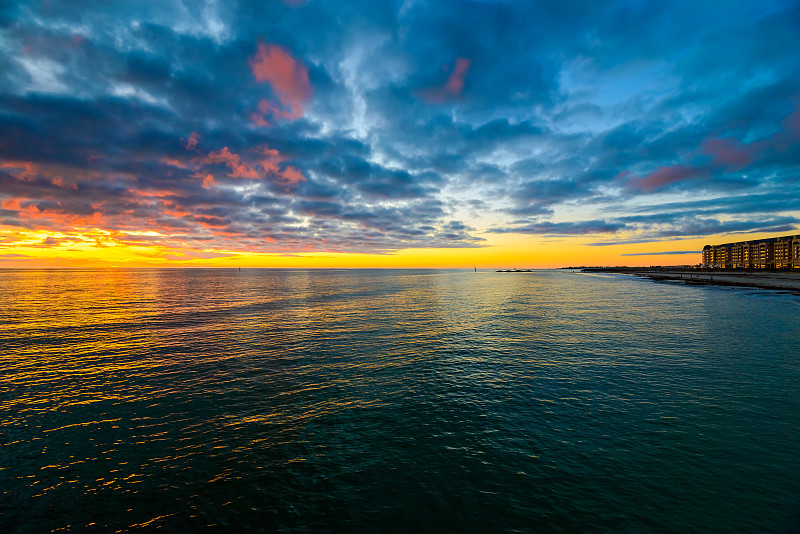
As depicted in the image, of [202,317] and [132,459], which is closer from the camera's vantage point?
[132,459]

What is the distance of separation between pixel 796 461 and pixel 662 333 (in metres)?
32.0

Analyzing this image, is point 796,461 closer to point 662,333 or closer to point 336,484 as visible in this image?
point 336,484

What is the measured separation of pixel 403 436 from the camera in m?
18.1

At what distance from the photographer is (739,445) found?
16453 mm

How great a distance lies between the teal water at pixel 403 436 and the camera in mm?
12703

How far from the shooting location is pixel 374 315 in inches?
2446

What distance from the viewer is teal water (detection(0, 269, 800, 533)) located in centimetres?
1270

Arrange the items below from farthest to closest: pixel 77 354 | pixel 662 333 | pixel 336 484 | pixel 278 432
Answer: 1. pixel 662 333
2. pixel 77 354
3. pixel 278 432
4. pixel 336 484

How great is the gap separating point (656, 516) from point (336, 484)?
38.8 feet

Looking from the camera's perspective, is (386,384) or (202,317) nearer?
(386,384)

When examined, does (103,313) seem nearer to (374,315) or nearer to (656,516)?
(374,315)

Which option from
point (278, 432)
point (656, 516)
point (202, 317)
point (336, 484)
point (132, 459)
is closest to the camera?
point (656, 516)

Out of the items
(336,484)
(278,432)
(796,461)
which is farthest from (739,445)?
(278,432)

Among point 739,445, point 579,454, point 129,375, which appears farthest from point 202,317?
point 739,445
